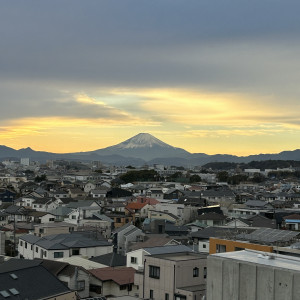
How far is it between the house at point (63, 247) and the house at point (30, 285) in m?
4.91

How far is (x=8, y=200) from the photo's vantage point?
4903 centimetres

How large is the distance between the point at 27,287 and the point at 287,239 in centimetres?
724

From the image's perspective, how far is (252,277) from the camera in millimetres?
10227

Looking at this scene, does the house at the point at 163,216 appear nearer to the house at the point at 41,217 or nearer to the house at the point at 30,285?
the house at the point at 41,217

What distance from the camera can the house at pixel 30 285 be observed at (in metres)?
13.2

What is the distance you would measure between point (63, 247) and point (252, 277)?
10.9 metres

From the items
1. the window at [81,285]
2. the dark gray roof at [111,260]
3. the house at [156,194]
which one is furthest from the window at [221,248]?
the house at [156,194]

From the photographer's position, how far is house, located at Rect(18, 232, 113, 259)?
19.7 m

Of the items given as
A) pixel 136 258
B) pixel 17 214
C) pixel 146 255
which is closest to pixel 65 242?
pixel 136 258

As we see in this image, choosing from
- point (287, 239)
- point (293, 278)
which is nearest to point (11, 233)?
point (287, 239)

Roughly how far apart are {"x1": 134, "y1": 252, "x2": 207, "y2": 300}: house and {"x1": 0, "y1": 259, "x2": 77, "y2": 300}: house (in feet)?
6.79

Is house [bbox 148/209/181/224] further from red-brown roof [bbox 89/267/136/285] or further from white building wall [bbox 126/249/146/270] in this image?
red-brown roof [bbox 89/267/136/285]

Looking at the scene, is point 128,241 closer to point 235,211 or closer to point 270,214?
point 270,214

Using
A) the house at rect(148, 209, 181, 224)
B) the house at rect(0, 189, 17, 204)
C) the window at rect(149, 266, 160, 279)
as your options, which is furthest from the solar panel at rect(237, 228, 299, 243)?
the house at rect(0, 189, 17, 204)
